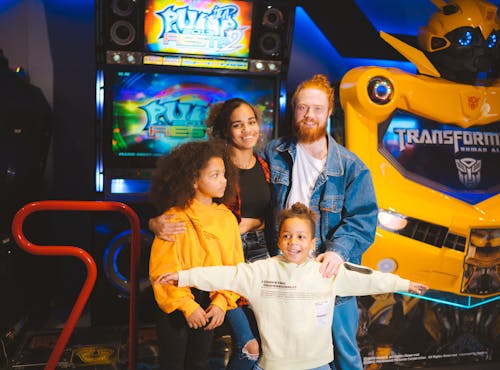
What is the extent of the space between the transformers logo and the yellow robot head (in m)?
0.44

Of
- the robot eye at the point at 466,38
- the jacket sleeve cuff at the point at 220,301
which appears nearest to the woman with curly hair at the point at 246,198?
the jacket sleeve cuff at the point at 220,301

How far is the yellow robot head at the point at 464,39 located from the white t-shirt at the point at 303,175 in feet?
4.05

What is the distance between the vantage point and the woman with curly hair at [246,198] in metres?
1.94

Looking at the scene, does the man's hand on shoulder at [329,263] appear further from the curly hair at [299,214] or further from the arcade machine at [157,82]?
the arcade machine at [157,82]

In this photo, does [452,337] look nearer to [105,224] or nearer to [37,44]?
[105,224]

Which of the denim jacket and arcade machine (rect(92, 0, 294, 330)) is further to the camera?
arcade machine (rect(92, 0, 294, 330))

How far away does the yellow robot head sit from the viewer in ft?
9.10

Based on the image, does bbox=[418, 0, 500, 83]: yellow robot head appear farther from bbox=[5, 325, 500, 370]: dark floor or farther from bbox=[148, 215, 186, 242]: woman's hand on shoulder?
bbox=[148, 215, 186, 242]: woman's hand on shoulder

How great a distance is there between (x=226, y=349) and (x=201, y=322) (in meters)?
1.10

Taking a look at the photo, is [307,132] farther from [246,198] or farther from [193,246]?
[193,246]

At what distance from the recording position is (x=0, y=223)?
275 centimetres

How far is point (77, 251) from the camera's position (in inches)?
75.9

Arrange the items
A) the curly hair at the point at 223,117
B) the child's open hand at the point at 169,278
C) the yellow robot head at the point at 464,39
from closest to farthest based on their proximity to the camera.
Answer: the child's open hand at the point at 169,278 → the curly hair at the point at 223,117 → the yellow robot head at the point at 464,39

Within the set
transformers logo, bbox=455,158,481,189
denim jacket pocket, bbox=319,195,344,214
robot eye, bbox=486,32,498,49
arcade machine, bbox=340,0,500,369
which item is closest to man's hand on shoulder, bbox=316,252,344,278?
denim jacket pocket, bbox=319,195,344,214
